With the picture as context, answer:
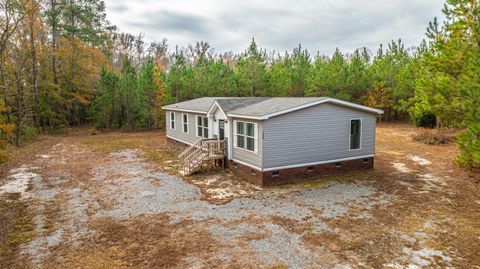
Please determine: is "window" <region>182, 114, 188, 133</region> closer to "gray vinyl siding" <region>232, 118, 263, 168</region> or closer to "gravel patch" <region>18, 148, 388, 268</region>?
"gravel patch" <region>18, 148, 388, 268</region>

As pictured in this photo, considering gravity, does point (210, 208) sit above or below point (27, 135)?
below

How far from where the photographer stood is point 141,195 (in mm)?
11141

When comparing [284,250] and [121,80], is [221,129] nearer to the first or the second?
[284,250]

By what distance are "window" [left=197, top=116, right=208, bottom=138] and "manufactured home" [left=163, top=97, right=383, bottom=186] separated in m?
1.79

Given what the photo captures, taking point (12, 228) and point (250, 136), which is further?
point (250, 136)

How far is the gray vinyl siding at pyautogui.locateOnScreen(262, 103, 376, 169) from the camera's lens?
12.0 meters

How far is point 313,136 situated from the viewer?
1281cm

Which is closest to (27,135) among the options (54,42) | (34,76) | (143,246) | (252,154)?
(34,76)

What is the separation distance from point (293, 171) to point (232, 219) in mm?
4410

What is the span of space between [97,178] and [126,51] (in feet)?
145

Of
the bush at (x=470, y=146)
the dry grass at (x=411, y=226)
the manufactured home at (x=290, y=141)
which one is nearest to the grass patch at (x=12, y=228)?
the manufactured home at (x=290, y=141)

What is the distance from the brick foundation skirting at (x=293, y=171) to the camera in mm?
12111

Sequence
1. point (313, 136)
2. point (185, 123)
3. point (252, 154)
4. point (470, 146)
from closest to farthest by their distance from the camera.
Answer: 1. point (470, 146)
2. point (252, 154)
3. point (313, 136)
4. point (185, 123)

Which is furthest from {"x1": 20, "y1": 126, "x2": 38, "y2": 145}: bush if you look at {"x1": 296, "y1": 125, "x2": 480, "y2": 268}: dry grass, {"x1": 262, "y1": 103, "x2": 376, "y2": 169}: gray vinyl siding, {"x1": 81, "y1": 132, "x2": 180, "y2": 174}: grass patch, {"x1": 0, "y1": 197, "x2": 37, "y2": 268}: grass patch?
{"x1": 296, "y1": 125, "x2": 480, "y2": 268}: dry grass
